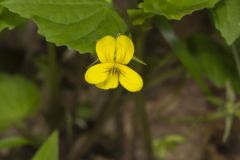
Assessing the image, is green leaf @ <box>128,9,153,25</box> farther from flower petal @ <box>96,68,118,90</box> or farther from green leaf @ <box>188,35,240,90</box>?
green leaf @ <box>188,35,240,90</box>

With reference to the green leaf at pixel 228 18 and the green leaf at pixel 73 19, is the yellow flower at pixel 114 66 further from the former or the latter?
the green leaf at pixel 228 18

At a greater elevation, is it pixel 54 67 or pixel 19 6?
pixel 19 6

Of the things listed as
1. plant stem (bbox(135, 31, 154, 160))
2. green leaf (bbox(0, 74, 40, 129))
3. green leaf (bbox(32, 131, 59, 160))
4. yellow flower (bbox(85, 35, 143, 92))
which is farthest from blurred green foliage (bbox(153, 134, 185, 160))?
yellow flower (bbox(85, 35, 143, 92))

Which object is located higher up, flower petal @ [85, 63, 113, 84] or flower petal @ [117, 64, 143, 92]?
flower petal @ [85, 63, 113, 84]

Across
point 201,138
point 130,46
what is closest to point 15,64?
point 201,138

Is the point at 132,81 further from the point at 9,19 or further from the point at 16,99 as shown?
the point at 16,99

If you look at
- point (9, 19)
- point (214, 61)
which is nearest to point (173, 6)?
point (9, 19)

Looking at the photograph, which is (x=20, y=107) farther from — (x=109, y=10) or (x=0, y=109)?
(x=109, y=10)
